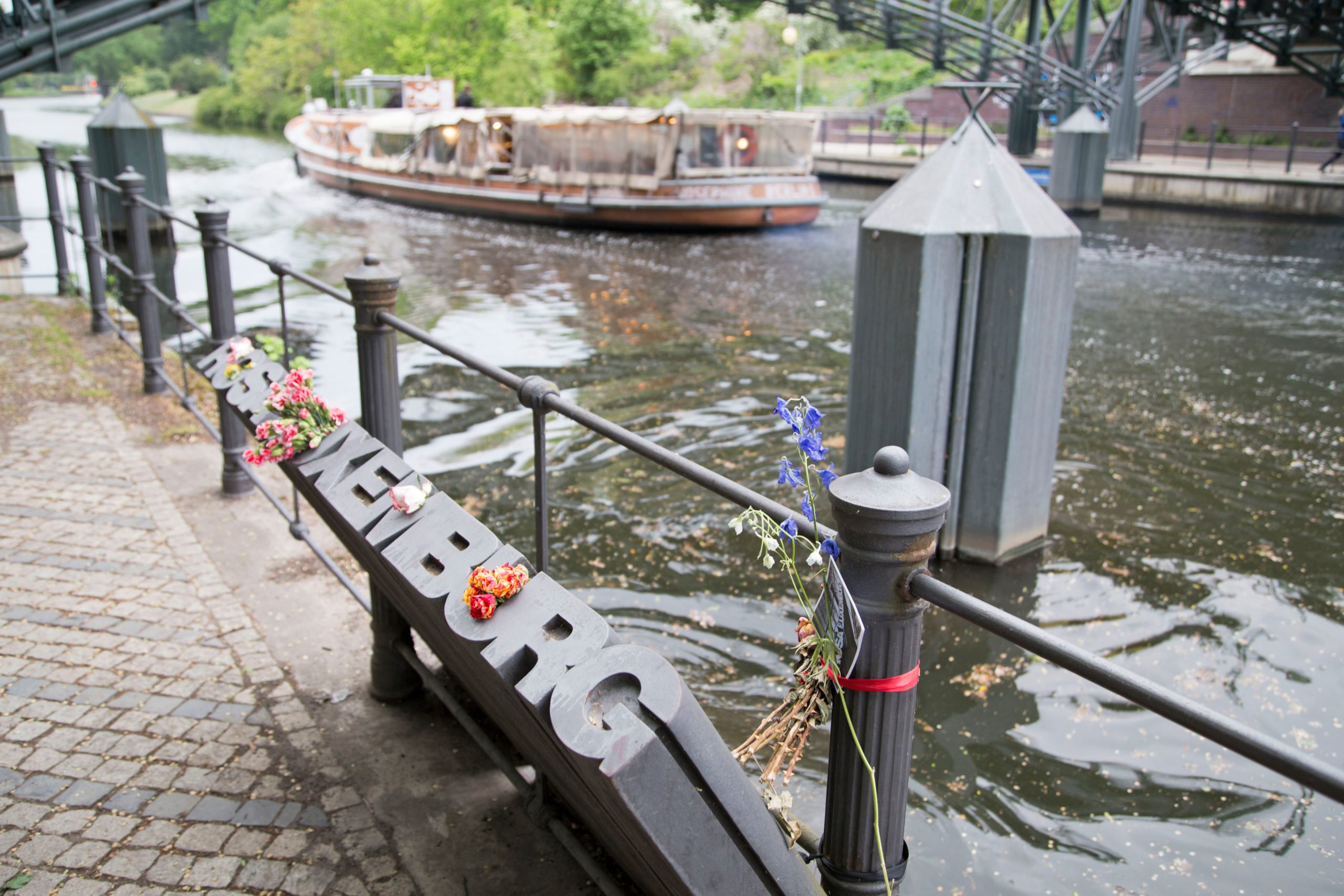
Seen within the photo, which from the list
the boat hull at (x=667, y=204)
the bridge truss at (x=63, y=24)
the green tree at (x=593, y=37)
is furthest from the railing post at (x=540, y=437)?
the green tree at (x=593, y=37)

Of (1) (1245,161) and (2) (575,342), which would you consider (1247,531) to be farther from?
(1) (1245,161)

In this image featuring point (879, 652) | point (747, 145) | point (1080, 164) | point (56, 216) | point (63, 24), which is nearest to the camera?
Answer: point (879, 652)

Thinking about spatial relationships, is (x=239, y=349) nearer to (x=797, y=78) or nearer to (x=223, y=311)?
(x=223, y=311)

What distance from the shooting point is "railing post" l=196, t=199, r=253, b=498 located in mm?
4965

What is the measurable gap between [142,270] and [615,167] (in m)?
18.2

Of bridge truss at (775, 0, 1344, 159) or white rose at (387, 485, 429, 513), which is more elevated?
bridge truss at (775, 0, 1344, 159)

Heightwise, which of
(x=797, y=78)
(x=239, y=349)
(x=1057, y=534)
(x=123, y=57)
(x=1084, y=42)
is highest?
(x=123, y=57)

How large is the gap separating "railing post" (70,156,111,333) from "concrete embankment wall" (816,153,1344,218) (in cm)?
2156

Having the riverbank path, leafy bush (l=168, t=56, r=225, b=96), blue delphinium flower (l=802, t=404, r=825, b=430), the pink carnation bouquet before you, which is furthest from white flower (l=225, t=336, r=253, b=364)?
leafy bush (l=168, t=56, r=225, b=96)

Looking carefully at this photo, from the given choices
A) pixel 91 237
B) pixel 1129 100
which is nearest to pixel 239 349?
pixel 91 237

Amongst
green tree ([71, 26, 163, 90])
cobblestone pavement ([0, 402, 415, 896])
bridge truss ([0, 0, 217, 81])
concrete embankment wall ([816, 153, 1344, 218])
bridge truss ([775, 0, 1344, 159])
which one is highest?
green tree ([71, 26, 163, 90])

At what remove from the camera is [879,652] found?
175cm

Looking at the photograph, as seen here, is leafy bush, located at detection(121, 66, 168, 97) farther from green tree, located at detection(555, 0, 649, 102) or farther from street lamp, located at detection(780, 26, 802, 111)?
street lamp, located at detection(780, 26, 802, 111)

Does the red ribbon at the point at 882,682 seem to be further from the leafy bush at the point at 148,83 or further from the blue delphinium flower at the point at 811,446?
the leafy bush at the point at 148,83
